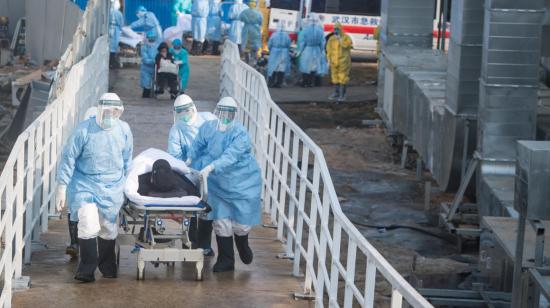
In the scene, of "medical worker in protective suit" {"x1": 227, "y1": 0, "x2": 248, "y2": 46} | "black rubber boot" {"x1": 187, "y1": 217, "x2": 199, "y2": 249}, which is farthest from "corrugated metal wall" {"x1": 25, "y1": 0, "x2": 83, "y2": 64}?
"black rubber boot" {"x1": 187, "y1": 217, "x2": 199, "y2": 249}

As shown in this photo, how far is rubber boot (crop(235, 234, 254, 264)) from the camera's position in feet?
33.1

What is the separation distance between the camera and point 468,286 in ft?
40.1

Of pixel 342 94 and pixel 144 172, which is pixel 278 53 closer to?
pixel 342 94

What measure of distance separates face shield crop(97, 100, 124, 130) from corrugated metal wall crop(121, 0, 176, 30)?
950 inches

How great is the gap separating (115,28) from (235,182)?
19.4 metres

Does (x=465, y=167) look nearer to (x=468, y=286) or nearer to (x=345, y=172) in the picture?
(x=468, y=286)

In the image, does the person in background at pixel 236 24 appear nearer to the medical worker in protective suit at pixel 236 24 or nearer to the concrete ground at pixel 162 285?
the medical worker in protective suit at pixel 236 24

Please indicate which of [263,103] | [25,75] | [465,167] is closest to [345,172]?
[465,167]

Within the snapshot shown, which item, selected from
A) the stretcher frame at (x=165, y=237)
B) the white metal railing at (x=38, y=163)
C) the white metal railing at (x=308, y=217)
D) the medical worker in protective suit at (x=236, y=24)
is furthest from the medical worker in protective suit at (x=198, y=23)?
the stretcher frame at (x=165, y=237)

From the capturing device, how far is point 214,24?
32562mm

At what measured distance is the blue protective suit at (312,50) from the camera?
92.3 ft

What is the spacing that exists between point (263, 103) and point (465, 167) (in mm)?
2918

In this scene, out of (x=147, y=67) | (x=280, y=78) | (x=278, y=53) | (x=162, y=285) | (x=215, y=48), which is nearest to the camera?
(x=162, y=285)

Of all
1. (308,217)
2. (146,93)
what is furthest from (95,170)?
(146,93)
